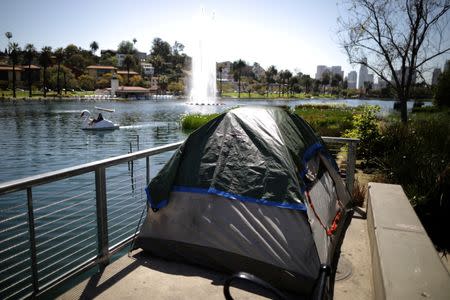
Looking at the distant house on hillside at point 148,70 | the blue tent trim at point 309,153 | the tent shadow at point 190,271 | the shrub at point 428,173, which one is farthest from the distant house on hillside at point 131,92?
the tent shadow at point 190,271

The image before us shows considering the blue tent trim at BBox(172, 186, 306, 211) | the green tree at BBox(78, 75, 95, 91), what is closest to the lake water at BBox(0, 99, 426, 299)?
the blue tent trim at BBox(172, 186, 306, 211)

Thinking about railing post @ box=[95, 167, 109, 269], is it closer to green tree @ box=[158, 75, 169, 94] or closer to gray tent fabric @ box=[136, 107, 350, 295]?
→ gray tent fabric @ box=[136, 107, 350, 295]

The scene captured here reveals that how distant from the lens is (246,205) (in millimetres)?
3803

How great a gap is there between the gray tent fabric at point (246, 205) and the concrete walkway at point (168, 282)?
149 mm

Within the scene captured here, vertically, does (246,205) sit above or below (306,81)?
below

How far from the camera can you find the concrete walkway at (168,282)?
3.53m

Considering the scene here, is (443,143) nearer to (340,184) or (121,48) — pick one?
(340,184)

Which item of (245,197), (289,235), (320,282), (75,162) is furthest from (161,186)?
(75,162)

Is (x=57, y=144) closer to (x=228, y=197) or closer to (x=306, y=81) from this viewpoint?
(x=228, y=197)

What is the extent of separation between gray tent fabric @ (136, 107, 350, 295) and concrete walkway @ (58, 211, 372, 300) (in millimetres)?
149

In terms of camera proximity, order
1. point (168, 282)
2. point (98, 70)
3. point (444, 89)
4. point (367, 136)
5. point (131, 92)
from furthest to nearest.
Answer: point (98, 70) → point (131, 92) → point (444, 89) → point (367, 136) → point (168, 282)

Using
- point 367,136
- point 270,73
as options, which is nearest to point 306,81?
point 270,73

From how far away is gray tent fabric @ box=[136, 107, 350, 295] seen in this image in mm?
3590

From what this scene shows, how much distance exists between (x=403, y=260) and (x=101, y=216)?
3206 millimetres
